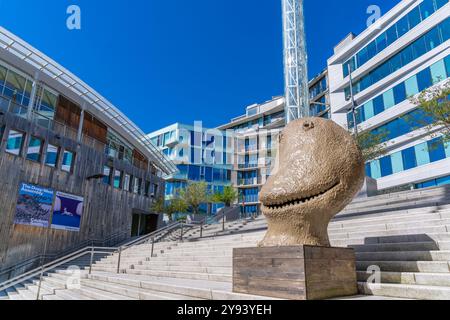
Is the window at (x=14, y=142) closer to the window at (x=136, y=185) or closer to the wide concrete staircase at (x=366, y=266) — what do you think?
the wide concrete staircase at (x=366, y=266)

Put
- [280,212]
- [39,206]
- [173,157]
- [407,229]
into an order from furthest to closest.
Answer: [173,157] → [39,206] → [407,229] → [280,212]

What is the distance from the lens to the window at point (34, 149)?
1611cm

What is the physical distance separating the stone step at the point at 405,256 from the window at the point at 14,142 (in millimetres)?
16227

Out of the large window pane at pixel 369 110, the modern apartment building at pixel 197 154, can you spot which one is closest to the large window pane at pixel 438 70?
the large window pane at pixel 369 110

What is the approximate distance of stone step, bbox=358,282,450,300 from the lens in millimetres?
3654

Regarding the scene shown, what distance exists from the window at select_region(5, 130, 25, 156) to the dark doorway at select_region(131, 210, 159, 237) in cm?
1161

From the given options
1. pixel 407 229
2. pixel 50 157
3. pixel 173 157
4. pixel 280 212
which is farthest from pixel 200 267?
pixel 173 157

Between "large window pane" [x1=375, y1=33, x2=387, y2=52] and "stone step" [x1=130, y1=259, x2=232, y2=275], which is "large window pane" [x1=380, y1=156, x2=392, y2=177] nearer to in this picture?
"large window pane" [x1=375, y1=33, x2=387, y2=52]

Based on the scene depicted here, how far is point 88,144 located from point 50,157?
337 cm

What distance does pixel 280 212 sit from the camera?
15.3 feet

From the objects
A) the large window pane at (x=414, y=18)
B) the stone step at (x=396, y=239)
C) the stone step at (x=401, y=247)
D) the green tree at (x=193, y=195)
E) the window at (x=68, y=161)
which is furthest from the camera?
the green tree at (x=193, y=195)

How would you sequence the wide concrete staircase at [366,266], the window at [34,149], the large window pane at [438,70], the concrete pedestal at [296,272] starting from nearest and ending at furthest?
the concrete pedestal at [296,272] < the wide concrete staircase at [366,266] < the window at [34,149] < the large window pane at [438,70]

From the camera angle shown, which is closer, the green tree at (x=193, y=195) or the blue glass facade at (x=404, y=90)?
the blue glass facade at (x=404, y=90)
